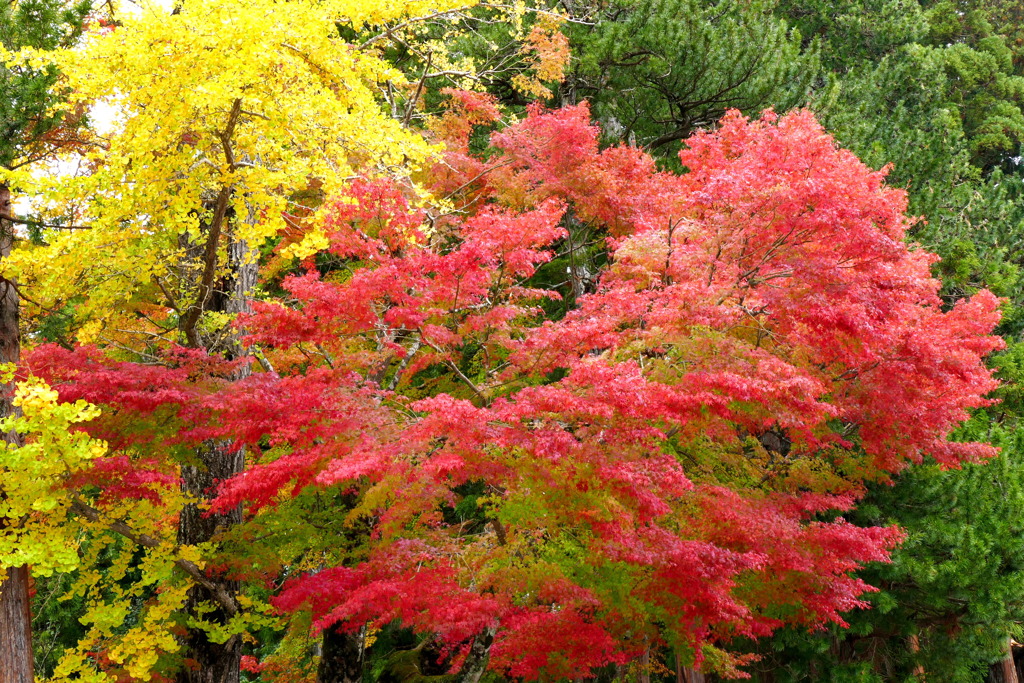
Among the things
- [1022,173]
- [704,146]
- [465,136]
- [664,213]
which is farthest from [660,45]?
[1022,173]

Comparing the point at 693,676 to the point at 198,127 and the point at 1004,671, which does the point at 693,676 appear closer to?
the point at 1004,671

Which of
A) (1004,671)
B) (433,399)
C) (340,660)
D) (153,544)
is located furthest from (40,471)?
(1004,671)

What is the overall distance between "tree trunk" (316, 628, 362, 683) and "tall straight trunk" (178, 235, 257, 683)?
3.44 feet

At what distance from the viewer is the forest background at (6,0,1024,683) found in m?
7.13

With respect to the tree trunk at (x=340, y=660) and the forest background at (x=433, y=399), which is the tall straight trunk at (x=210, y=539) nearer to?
the forest background at (x=433, y=399)

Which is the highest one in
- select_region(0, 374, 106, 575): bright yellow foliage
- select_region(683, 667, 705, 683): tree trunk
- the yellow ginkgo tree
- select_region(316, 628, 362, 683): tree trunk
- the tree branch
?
the yellow ginkgo tree

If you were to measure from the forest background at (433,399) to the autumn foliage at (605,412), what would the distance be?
42 mm

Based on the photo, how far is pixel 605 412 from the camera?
6.83m

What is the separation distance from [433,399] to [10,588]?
4.13 meters

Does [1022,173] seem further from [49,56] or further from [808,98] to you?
[49,56]

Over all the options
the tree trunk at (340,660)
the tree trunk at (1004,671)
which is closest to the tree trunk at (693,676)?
the tree trunk at (340,660)

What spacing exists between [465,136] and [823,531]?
930 cm

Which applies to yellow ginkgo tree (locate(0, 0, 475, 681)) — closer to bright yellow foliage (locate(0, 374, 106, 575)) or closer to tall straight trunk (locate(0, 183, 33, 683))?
tall straight trunk (locate(0, 183, 33, 683))

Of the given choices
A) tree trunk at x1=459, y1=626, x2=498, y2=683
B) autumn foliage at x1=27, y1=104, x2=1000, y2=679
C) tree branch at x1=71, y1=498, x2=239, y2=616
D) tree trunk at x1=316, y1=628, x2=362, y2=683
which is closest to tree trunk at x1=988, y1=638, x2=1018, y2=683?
autumn foliage at x1=27, y1=104, x2=1000, y2=679
